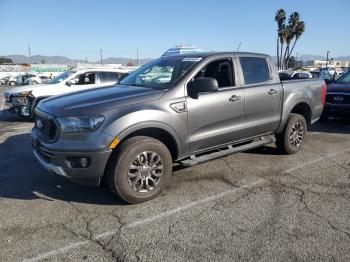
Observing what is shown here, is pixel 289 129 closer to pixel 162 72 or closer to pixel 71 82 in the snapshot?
pixel 162 72

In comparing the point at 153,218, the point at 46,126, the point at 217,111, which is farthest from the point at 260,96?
the point at 46,126

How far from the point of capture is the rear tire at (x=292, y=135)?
6.27 m

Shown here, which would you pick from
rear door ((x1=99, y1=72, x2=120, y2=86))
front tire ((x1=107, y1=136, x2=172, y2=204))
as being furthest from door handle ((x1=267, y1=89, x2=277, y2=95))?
rear door ((x1=99, y1=72, x2=120, y2=86))

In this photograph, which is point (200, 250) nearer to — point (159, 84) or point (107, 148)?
point (107, 148)

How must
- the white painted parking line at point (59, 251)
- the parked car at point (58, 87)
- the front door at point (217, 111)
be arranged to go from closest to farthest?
the white painted parking line at point (59, 251), the front door at point (217, 111), the parked car at point (58, 87)

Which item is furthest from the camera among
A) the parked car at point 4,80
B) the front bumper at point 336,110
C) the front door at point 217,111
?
the parked car at point 4,80

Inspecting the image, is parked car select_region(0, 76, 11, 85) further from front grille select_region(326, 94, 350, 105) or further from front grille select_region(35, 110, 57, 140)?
front grille select_region(35, 110, 57, 140)

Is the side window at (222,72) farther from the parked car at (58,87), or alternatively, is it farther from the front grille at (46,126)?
the parked car at (58,87)

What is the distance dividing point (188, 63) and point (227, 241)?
8.68ft

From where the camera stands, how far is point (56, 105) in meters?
4.45

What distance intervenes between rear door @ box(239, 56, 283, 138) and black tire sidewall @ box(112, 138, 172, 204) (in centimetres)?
161

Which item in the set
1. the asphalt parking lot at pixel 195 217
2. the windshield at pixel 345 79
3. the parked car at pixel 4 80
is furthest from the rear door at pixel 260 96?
the parked car at pixel 4 80

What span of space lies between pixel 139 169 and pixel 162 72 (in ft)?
5.62

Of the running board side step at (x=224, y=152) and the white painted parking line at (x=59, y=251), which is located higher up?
the running board side step at (x=224, y=152)
